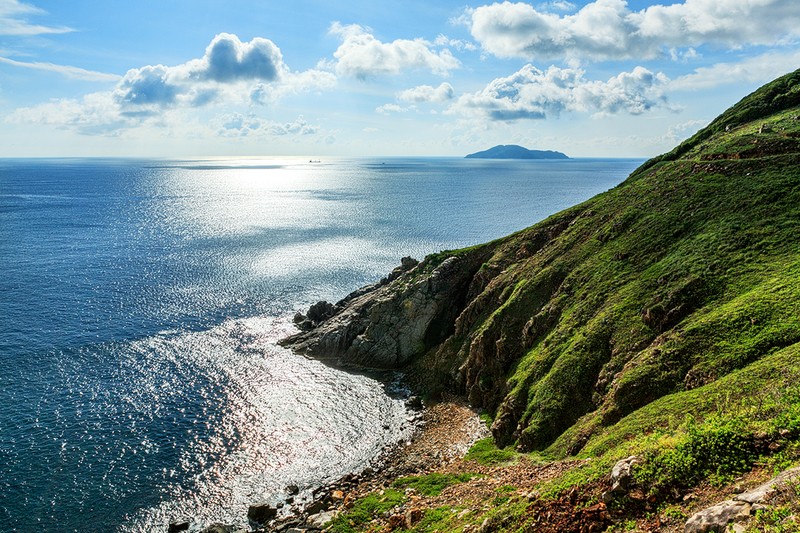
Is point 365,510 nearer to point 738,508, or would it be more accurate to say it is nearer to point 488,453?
point 488,453

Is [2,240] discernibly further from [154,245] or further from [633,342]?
[633,342]

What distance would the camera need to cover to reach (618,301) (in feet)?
154

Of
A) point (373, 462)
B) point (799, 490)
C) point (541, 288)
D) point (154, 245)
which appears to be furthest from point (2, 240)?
point (799, 490)

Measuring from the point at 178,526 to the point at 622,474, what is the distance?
37.2 meters

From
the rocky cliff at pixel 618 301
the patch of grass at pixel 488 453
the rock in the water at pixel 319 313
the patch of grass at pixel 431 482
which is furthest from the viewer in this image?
the rock in the water at pixel 319 313

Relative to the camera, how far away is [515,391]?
154 feet

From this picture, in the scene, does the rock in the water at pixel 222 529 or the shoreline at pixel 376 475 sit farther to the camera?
the shoreline at pixel 376 475

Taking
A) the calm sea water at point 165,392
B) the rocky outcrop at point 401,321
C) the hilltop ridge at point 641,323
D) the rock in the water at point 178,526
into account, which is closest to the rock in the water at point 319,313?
the hilltop ridge at point 641,323

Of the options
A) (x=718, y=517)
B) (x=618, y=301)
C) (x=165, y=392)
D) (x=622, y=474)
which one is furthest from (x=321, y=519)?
(x=165, y=392)

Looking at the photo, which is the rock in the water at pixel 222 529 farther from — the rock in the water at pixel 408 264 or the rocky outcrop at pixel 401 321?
the rock in the water at pixel 408 264

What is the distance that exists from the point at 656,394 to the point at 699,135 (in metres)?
66.3

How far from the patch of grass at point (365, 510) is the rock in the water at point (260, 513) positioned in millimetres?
8421

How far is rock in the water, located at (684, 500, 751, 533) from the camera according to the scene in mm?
14859

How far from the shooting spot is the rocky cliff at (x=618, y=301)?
1391 inches
